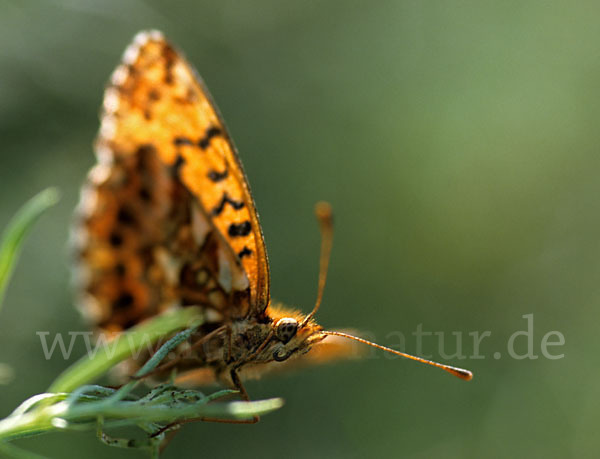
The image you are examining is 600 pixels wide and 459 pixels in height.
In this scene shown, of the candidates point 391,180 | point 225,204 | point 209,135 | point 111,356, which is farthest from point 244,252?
point 391,180

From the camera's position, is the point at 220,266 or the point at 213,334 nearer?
the point at 213,334

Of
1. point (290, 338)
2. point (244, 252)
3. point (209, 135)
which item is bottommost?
point (290, 338)

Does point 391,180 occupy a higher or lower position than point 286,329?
higher

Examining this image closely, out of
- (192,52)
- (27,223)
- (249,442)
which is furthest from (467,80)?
(27,223)

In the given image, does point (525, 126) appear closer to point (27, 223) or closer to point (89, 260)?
point (89, 260)

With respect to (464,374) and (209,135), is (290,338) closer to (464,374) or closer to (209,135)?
(464,374)

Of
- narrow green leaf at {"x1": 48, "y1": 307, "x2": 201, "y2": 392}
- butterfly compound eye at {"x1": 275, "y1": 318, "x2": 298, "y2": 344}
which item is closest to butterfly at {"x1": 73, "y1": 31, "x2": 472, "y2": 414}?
butterfly compound eye at {"x1": 275, "y1": 318, "x2": 298, "y2": 344}

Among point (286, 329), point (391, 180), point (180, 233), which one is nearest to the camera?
point (286, 329)
